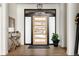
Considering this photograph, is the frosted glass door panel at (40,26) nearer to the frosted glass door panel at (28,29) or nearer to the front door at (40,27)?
the front door at (40,27)

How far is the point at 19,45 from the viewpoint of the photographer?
2.55 meters

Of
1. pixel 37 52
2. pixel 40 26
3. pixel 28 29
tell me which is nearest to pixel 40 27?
pixel 40 26

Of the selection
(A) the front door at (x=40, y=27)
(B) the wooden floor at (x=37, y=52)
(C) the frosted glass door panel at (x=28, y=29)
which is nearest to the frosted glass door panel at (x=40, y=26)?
(A) the front door at (x=40, y=27)

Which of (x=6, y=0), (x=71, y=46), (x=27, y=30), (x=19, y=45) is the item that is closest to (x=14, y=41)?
(x=19, y=45)

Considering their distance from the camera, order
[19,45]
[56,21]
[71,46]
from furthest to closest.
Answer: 1. [56,21]
2. [19,45]
3. [71,46]

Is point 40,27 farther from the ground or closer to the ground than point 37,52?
farther from the ground

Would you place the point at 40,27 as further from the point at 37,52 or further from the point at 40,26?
the point at 37,52

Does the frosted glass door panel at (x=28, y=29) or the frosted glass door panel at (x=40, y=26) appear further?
the frosted glass door panel at (x=28, y=29)

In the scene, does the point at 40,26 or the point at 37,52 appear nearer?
the point at 37,52

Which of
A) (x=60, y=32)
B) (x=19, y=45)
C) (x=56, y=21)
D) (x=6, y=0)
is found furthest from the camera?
(x=56, y=21)

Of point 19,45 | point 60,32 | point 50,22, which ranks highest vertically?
point 50,22

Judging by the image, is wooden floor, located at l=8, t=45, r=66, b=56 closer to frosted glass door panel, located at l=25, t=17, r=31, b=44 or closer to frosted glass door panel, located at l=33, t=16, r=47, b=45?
frosted glass door panel, located at l=25, t=17, r=31, b=44

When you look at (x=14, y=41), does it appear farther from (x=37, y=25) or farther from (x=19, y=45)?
(x=37, y=25)

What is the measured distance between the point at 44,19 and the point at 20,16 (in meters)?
0.54
